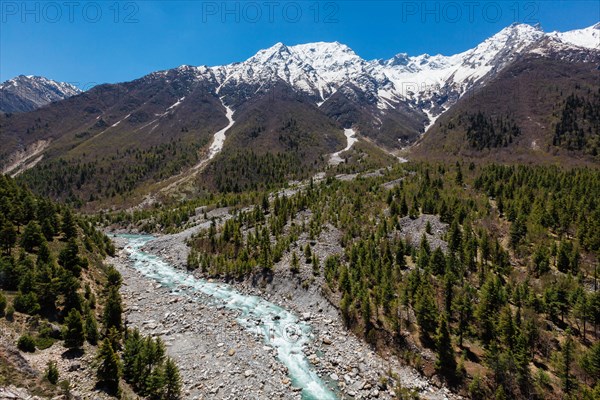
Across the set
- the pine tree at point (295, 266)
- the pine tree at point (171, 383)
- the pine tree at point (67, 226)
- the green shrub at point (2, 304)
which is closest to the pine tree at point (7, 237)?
the pine tree at point (67, 226)

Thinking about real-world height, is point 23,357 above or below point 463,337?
above

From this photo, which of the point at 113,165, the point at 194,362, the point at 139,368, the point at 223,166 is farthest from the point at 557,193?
the point at 113,165

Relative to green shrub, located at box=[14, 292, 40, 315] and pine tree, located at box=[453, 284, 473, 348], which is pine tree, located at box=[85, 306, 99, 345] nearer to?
green shrub, located at box=[14, 292, 40, 315]

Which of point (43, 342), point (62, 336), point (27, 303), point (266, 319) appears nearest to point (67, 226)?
point (27, 303)

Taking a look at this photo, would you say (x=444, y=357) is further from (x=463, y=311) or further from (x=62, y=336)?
(x=62, y=336)

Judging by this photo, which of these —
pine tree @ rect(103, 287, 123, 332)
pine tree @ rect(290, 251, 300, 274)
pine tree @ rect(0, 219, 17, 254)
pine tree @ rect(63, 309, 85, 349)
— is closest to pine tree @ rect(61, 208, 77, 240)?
pine tree @ rect(0, 219, 17, 254)

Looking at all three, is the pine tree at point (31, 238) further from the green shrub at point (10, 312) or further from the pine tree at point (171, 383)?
the pine tree at point (171, 383)

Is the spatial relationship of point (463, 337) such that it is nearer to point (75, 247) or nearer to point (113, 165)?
point (75, 247)
